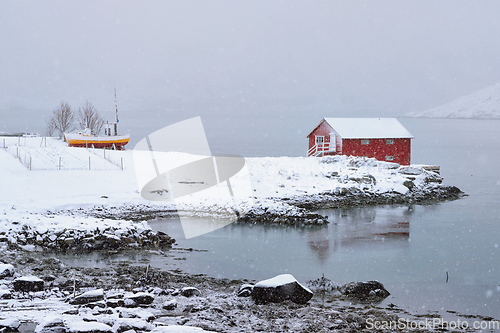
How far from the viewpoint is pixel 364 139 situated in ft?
137

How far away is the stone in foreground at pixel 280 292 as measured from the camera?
1084 cm

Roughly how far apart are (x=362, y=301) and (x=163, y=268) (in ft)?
20.1

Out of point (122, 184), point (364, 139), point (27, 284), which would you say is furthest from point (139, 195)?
point (364, 139)

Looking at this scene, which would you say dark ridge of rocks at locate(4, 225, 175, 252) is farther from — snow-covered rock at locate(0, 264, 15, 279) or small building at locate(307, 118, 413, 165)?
small building at locate(307, 118, 413, 165)

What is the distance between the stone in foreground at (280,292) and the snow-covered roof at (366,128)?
102 feet

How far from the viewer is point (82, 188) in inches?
1013

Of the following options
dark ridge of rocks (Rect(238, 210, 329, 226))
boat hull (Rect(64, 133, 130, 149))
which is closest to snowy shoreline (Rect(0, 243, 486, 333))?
dark ridge of rocks (Rect(238, 210, 329, 226))

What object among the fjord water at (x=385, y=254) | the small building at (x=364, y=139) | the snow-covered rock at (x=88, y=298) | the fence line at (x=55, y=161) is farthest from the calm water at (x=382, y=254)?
the small building at (x=364, y=139)

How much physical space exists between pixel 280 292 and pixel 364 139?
32.7 m

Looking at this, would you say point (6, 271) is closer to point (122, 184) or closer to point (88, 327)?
point (88, 327)

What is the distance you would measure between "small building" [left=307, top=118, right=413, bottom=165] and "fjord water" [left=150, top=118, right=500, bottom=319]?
15.0 meters

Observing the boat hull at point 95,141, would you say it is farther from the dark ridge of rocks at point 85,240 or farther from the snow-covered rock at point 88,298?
the snow-covered rock at point 88,298

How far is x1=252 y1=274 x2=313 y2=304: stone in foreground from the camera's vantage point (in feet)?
35.6

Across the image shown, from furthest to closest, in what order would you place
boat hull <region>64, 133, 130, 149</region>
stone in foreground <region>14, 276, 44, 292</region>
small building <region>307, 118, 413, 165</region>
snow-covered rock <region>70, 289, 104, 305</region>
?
boat hull <region>64, 133, 130, 149</region> < small building <region>307, 118, 413, 165</region> < stone in foreground <region>14, 276, 44, 292</region> < snow-covered rock <region>70, 289, 104, 305</region>
